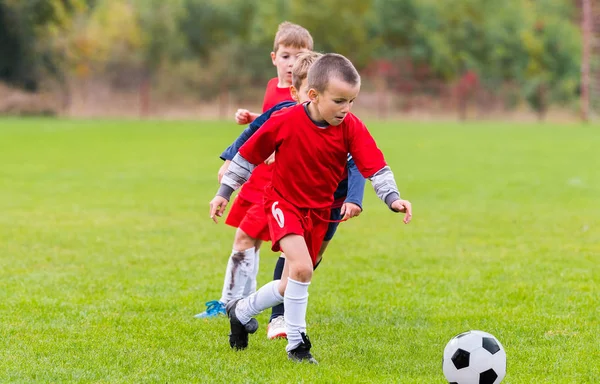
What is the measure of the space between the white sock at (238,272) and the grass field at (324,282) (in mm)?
227

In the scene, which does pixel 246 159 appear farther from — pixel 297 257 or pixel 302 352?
pixel 302 352

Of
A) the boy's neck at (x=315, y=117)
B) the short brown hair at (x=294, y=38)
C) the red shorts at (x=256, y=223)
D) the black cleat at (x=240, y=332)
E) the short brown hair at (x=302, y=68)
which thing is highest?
the short brown hair at (x=294, y=38)

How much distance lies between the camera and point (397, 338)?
5387 millimetres

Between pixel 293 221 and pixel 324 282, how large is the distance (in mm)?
2422

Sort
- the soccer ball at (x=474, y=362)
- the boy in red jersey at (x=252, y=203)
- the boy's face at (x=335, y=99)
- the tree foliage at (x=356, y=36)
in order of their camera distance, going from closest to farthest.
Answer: the soccer ball at (x=474, y=362) → the boy's face at (x=335, y=99) → the boy in red jersey at (x=252, y=203) → the tree foliage at (x=356, y=36)

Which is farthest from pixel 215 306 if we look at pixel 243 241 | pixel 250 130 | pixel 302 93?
pixel 302 93

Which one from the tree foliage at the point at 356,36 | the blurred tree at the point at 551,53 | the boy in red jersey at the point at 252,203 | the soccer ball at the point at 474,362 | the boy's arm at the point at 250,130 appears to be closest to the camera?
the soccer ball at the point at 474,362

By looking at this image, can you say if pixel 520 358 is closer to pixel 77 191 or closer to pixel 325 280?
pixel 325 280

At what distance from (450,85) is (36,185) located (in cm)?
3634

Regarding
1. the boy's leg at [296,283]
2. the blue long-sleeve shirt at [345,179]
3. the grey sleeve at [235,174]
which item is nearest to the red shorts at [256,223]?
the blue long-sleeve shirt at [345,179]

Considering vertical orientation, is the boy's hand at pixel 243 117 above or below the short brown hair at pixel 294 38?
below

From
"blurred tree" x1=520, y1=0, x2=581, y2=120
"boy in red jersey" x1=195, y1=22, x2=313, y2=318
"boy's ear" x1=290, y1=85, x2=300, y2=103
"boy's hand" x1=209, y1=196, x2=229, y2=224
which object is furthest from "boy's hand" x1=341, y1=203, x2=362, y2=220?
"blurred tree" x1=520, y1=0, x2=581, y2=120

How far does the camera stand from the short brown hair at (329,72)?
4.59 metres

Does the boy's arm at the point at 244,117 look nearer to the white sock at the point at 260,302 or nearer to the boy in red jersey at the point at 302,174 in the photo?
the boy in red jersey at the point at 302,174
